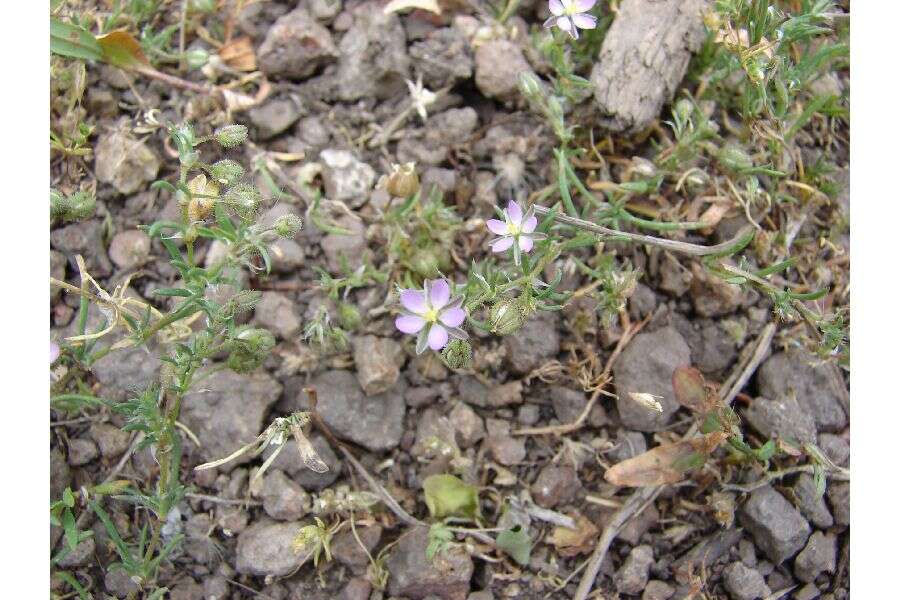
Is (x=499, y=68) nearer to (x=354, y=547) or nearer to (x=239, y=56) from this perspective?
(x=239, y=56)

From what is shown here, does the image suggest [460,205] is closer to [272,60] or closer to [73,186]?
[272,60]

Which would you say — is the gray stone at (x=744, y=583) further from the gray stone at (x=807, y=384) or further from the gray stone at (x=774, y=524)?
the gray stone at (x=807, y=384)

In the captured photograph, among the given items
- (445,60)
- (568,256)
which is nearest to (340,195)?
(445,60)

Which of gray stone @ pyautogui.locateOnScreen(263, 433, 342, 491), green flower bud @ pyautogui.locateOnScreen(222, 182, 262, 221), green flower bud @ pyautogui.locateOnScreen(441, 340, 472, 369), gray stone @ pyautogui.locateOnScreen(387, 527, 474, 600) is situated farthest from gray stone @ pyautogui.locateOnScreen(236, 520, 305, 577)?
green flower bud @ pyautogui.locateOnScreen(222, 182, 262, 221)

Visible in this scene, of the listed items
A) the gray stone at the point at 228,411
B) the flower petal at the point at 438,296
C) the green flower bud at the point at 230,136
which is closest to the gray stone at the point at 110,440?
the gray stone at the point at 228,411

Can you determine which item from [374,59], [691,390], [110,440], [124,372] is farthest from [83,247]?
[691,390]

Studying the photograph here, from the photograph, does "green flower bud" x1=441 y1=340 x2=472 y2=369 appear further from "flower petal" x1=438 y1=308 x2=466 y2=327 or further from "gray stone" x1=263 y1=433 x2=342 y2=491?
"gray stone" x1=263 y1=433 x2=342 y2=491

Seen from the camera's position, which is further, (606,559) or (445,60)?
(445,60)
